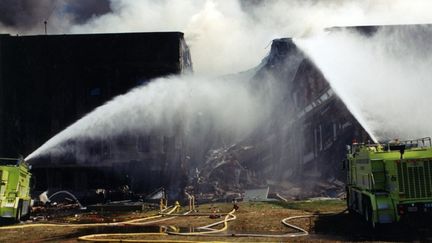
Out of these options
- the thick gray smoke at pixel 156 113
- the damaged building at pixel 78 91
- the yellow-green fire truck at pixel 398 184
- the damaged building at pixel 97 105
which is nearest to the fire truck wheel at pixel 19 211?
the thick gray smoke at pixel 156 113

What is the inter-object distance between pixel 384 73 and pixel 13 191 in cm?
2360

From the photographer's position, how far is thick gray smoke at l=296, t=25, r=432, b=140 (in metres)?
27.7

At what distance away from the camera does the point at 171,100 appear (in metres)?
31.1

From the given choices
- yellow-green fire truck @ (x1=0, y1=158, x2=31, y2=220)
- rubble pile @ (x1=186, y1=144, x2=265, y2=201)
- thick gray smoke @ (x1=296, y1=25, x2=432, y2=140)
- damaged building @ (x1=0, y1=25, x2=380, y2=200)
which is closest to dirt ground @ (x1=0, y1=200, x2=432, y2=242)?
yellow-green fire truck @ (x1=0, y1=158, x2=31, y2=220)

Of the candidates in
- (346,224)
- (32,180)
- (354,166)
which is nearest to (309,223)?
(346,224)

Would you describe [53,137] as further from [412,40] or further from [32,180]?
[412,40]

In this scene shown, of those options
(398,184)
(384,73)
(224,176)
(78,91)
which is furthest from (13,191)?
(384,73)

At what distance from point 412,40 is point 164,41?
53.7 ft

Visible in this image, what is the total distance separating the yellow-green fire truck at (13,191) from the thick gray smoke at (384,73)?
16731mm

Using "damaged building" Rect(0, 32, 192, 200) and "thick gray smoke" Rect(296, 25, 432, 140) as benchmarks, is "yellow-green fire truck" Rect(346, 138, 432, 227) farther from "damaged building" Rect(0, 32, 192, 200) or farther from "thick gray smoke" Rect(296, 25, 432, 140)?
"damaged building" Rect(0, 32, 192, 200)

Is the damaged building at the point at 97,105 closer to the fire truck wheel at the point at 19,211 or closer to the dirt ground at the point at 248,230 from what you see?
the fire truck wheel at the point at 19,211

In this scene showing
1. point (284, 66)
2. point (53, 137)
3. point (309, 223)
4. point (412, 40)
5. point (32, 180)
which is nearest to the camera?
point (309, 223)

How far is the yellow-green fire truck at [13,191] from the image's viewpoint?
15.2 m

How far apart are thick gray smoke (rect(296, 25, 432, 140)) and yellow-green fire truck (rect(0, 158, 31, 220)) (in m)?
16.7
